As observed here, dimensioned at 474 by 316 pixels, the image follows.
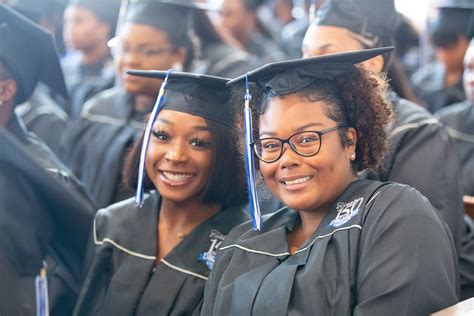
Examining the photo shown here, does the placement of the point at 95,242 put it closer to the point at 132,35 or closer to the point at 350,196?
the point at 350,196

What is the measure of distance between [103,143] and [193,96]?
150 centimetres

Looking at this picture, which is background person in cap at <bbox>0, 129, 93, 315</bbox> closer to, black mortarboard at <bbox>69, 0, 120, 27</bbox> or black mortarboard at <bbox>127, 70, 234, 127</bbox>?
black mortarboard at <bbox>127, 70, 234, 127</bbox>

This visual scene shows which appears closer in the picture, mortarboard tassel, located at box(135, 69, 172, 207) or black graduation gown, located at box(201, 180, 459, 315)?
black graduation gown, located at box(201, 180, 459, 315)

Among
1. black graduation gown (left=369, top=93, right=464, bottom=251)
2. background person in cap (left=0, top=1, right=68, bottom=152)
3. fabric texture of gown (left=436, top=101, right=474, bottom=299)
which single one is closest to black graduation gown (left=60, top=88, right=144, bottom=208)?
background person in cap (left=0, top=1, right=68, bottom=152)

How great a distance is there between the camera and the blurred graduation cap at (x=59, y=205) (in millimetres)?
3170

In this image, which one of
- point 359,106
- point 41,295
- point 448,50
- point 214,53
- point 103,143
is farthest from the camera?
point 448,50

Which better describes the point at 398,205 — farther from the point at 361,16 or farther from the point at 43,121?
the point at 43,121

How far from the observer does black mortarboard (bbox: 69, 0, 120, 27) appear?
5.76 meters

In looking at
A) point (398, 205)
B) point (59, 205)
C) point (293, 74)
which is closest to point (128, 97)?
point (59, 205)

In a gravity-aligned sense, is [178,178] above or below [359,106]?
below

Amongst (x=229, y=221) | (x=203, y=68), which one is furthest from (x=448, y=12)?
(x=229, y=221)

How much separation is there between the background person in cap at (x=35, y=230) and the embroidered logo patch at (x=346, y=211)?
128 cm

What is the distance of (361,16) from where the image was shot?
3.45m

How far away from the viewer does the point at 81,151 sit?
444 centimetres
